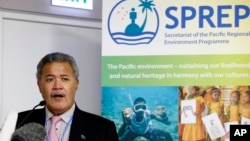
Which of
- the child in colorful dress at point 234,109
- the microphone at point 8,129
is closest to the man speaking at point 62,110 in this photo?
the microphone at point 8,129

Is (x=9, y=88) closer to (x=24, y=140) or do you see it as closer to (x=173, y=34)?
(x=173, y=34)

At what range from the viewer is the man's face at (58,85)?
1665 millimetres

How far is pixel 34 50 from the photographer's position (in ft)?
9.11

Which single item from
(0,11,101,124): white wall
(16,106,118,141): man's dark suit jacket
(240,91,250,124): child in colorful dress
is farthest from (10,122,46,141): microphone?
(0,11,101,124): white wall

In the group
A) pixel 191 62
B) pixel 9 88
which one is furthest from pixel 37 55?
pixel 191 62

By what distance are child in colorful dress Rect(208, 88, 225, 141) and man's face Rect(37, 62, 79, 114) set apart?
2.87ft

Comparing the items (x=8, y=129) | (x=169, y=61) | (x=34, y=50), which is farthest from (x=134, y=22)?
(x=8, y=129)

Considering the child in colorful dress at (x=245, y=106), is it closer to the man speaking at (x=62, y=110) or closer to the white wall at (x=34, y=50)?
the man speaking at (x=62, y=110)

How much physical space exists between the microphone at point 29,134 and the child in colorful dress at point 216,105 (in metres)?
1.21

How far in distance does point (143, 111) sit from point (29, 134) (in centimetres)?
114

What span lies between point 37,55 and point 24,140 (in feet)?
5.54

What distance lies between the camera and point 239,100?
2.18m

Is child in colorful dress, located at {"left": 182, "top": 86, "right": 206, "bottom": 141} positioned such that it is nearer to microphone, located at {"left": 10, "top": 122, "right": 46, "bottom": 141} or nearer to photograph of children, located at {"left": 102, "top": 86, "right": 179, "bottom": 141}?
photograph of children, located at {"left": 102, "top": 86, "right": 179, "bottom": 141}

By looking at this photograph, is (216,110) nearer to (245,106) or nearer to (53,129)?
(245,106)
